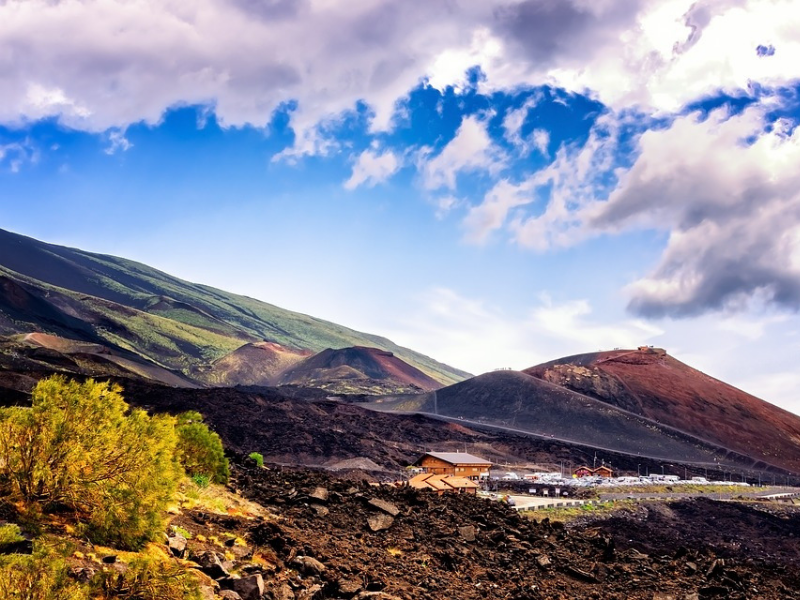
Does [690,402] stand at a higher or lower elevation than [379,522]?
higher

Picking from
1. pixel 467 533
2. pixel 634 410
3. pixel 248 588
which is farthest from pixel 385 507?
pixel 634 410

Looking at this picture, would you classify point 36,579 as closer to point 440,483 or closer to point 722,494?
point 440,483

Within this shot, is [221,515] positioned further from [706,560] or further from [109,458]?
[706,560]

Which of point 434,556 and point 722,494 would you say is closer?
point 434,556

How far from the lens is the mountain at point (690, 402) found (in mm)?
142250

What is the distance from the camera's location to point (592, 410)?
13362cm

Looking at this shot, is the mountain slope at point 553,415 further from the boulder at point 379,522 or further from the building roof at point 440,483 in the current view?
the boulder at point 379,522

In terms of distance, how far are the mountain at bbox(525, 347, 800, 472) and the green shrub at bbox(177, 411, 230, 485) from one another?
139204 mm

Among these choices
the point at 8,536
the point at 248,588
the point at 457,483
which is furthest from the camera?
the point at 457,483

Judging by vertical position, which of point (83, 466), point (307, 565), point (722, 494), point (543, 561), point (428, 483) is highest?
point (83, 466)

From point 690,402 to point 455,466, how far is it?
355ft

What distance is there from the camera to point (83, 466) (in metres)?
9.62

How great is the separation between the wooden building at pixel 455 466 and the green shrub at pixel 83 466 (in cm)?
6454

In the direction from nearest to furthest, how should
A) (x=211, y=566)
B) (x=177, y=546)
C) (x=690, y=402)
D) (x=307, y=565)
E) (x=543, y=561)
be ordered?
(x=211, y=566) → (x=177, y=546) → (x=307, y=565) → (x=543, y=561) → (x=690, y=402)
